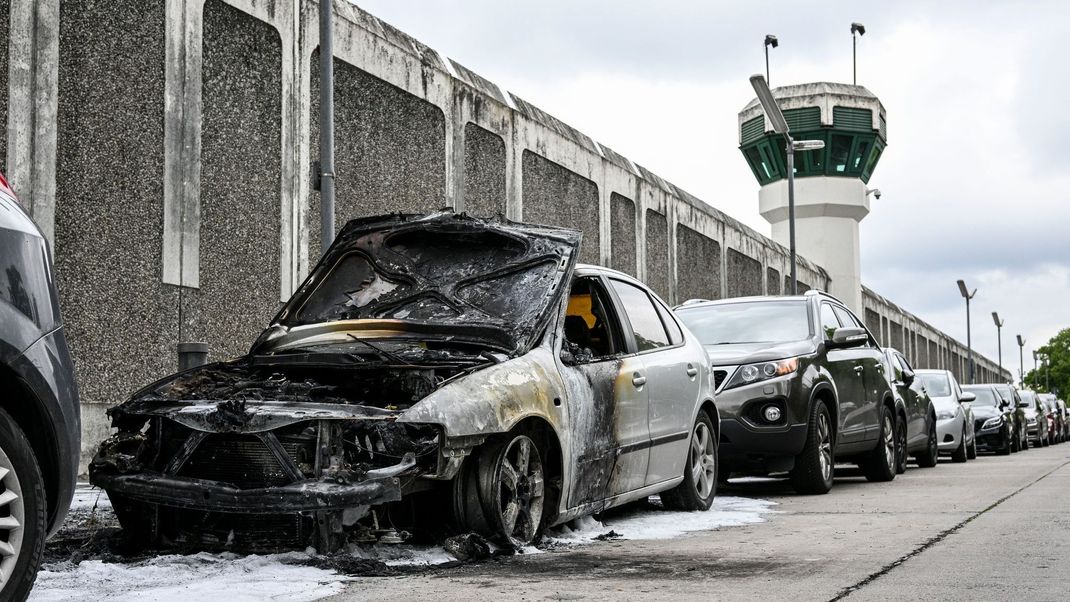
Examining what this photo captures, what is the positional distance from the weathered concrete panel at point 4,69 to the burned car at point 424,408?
15.2 feet

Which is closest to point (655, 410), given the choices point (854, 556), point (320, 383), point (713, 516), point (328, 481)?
point (713, 516)

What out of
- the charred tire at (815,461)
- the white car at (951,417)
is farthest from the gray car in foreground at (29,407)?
the white car at (951,417)

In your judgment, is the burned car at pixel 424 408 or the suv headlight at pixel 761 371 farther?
the suv headlight at pixel 761 371

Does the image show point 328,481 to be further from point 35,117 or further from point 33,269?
point 35,117

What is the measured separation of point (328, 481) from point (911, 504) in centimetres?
578

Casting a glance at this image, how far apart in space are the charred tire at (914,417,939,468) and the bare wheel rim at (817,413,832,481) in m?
6.17

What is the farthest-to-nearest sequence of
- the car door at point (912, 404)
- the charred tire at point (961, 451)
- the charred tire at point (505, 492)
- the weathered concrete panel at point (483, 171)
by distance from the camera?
1. the charred tire at point (961, 451)
2. the weathered concrete panel at point (483, 171)
3. the car door at point (912, 404)
4. the charred tire at point (505, 492)

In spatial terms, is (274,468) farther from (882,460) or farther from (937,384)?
(937,384)

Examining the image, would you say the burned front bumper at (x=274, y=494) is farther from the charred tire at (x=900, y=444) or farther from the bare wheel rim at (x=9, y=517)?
the charred tire at (x=900, y=444)

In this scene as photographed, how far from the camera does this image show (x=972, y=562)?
19.8ft

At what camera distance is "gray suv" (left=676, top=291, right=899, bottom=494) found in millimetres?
10750

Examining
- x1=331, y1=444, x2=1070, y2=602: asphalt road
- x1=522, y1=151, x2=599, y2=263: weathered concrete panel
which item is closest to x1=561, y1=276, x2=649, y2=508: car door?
x1=331, y1=444, x2=1070, y2=602: asphalt road

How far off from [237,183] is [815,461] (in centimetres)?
692

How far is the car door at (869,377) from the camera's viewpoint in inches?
504
